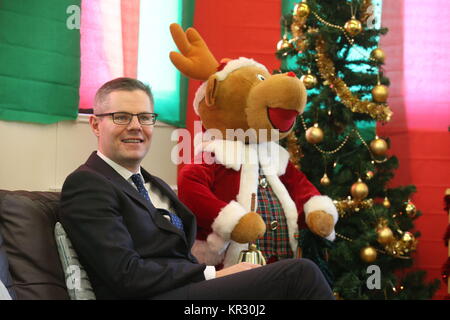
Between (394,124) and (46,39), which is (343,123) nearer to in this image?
(394,124)

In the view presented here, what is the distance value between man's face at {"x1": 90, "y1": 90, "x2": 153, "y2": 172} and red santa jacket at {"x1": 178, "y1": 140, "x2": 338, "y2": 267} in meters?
0.57

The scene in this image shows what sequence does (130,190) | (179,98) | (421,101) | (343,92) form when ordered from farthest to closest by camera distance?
(421,101) < (179,98) < (343,92) < (130,190)

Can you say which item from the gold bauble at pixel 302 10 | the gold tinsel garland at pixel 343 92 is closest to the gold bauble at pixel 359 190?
the gold tinsel garland at pixel 343 92

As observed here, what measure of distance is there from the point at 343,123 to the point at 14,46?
1599 millimetres

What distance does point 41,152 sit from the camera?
3.20m

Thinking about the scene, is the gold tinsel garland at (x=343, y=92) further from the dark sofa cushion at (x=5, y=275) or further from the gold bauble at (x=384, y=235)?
the dark sofa cushion at (x=5, y=275)

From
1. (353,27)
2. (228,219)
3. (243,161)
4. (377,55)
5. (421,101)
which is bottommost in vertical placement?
(228,219)

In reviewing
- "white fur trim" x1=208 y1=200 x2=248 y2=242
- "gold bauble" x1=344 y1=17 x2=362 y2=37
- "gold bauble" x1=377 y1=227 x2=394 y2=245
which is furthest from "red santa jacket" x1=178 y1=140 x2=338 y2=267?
"gold bauble" x1=344 y1=17 x2=362 y2=37

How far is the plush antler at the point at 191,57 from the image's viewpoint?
9.13ft

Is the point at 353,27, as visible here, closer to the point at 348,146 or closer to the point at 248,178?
the point at 348,146

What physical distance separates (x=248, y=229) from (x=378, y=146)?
3.36 ft

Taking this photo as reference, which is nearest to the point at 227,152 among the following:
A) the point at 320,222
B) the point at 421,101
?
the point at 320,222
